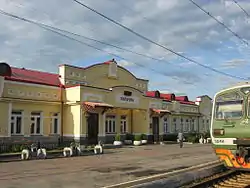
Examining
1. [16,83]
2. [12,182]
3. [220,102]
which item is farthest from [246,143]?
[16,83]

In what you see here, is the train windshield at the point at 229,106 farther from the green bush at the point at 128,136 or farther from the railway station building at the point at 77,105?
the green bush at the point at 128,136

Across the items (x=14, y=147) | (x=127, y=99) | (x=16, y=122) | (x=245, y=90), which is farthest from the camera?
(x=127, y=99)

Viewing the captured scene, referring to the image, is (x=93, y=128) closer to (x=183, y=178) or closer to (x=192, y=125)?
(x=183, y=178)

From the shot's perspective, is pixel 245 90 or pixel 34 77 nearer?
pixel 245 90

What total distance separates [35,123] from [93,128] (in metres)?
4.84

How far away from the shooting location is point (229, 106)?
12242 mm

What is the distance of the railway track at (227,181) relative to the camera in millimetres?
11141

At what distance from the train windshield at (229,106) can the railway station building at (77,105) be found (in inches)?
614

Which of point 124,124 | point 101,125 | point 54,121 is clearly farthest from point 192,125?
point 54,121

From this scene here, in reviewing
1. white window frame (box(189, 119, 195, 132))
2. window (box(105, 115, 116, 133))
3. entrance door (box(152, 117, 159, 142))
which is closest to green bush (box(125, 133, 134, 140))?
window (box(105, 115, 116, 133))

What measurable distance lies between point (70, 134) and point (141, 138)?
7.86 m

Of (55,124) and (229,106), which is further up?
(229,106)

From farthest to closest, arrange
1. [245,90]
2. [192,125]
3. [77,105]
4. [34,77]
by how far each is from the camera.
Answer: [192,125]
[34,77]
[77,105]
[245,90]

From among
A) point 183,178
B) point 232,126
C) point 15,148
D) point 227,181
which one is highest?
point 232,126
